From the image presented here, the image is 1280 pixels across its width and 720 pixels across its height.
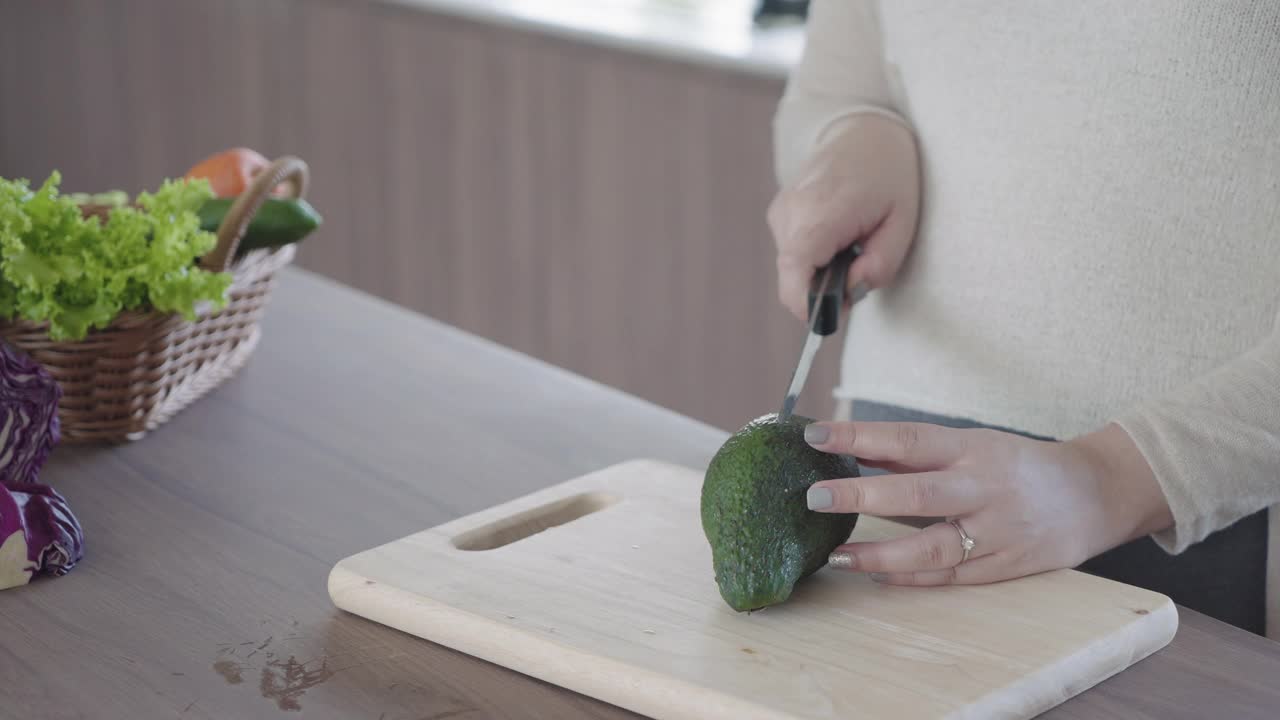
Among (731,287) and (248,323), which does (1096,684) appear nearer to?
(248,323)

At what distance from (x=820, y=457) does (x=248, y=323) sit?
693 mm

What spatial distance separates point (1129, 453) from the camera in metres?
0.94

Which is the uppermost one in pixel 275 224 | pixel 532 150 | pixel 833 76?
pixel 833 76

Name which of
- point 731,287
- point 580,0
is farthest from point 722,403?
point 580,0

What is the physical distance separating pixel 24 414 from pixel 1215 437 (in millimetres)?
852

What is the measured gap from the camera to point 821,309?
1144mm

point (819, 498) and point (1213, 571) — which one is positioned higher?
point (819, 498)

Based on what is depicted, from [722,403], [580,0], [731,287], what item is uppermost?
[580,0]

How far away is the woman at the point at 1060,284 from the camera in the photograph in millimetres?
908

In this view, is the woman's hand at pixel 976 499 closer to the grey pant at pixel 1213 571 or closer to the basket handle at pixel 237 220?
the grey pant at pixel 1213 571

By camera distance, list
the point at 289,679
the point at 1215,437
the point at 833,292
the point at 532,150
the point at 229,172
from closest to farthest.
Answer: the point at 289,679 < the point at 1215,437 < the point at 833,292 < the point at 229,172 < the point at 532,150

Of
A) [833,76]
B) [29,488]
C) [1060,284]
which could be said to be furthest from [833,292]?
[29,488]

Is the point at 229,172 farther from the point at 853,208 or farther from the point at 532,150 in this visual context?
the point at 532,150

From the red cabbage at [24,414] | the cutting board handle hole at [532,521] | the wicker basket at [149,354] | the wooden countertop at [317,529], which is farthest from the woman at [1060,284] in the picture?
the red cabbage at [24,414]
